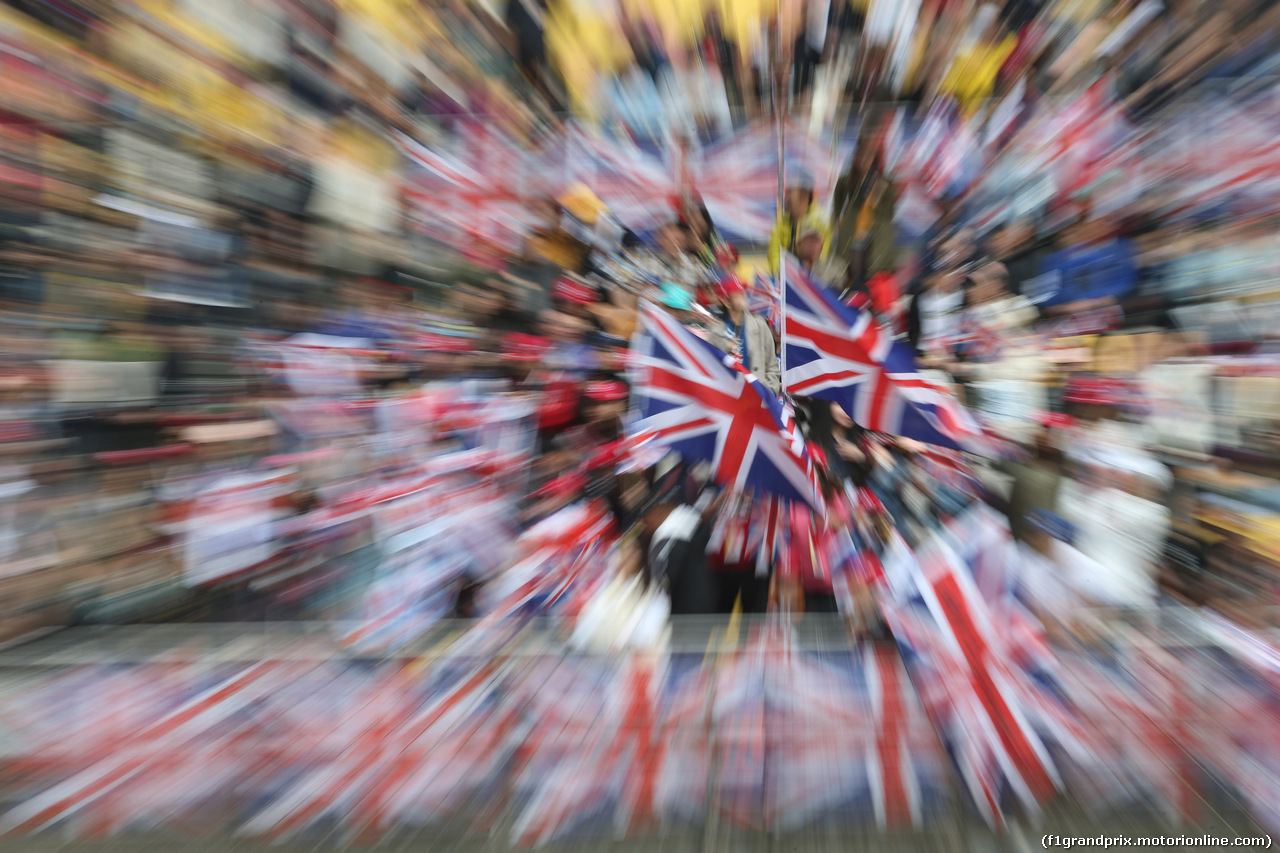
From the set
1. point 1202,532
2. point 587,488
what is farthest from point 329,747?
point 1202,532

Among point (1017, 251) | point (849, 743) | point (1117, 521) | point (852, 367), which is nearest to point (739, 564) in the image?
point (849, 743)

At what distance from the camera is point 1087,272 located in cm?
191

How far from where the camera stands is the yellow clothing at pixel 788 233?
193 centimetres

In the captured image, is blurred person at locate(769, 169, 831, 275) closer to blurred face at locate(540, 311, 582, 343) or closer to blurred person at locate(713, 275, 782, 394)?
blurred person at locate(713, 275, 782, 394)

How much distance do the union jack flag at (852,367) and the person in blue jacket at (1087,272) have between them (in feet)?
1.83

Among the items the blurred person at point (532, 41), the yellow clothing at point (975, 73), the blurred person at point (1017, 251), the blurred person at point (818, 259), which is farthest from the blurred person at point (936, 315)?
the blurred person at point (532, 41)

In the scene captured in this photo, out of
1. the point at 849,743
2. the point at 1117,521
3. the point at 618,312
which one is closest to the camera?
the point at 849,743

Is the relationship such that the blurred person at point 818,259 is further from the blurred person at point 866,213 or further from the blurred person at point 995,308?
the blurred person at point 995,308

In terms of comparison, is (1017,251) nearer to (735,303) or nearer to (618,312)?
(735,303)

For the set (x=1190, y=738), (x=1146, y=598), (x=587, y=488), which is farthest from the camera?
(x=587, y=488)

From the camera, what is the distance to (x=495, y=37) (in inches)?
75.5

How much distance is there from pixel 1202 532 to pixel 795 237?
1652 mm

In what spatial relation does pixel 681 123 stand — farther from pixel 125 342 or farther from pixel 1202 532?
pixel 1202 532

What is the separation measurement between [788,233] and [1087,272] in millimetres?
1029
